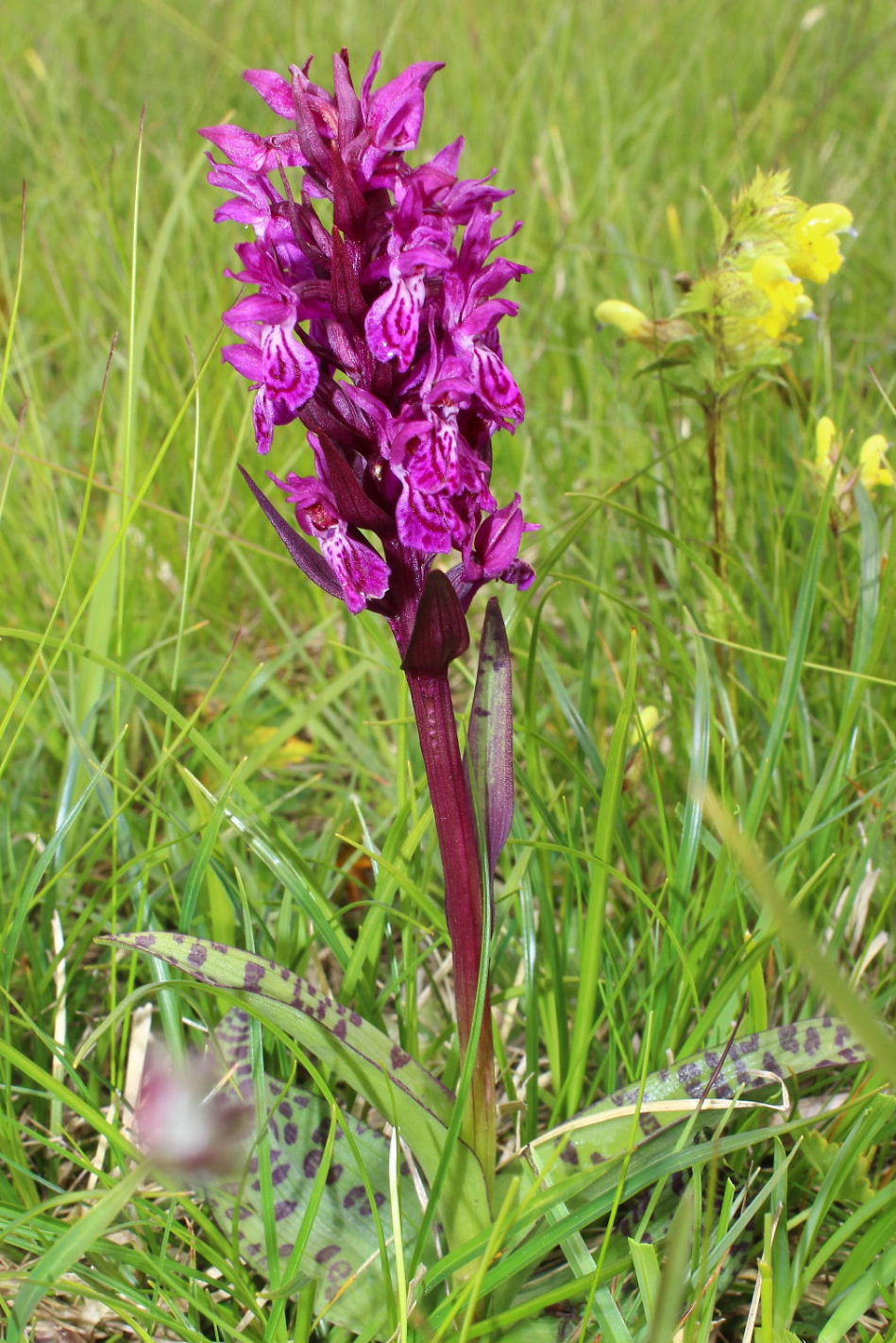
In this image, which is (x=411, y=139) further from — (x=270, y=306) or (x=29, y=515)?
(x=29, y=515)

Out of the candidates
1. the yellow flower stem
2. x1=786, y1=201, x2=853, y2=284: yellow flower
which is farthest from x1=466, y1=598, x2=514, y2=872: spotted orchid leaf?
x1=786, y1=201, x2=853, y2=284: yellow flower

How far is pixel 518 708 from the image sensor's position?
2.21 meters

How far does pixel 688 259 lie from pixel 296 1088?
9.20 feet

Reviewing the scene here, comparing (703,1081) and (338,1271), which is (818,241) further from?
(338,1271)

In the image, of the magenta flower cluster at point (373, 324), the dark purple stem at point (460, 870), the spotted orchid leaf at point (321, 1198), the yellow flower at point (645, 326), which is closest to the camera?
the magenta flower cluster at point (373, 324)

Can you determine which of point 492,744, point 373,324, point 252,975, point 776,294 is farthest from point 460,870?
point 776,294

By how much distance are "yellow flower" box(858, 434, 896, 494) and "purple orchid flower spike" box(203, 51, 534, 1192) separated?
3.00 feet

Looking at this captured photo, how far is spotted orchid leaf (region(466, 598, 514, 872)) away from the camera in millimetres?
1293

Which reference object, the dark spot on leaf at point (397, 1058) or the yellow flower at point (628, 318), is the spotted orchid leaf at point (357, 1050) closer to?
the dark spot on leaf at point (397, 1058)

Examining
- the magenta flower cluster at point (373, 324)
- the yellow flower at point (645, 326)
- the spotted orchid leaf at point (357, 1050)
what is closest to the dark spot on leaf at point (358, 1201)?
the spotted orchid leaf at point (357, 1050)

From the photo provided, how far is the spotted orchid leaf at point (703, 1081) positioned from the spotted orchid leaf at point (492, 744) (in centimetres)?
33

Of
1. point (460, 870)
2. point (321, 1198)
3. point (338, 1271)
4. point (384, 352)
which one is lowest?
point (338, 1271)

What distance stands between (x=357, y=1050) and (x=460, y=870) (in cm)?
23

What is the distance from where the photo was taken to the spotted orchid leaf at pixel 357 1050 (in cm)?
118
